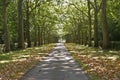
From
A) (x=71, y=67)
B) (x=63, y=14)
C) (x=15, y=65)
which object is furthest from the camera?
(x=63, y=14)

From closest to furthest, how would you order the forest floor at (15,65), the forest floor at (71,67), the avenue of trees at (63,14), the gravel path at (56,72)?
the gravel path at (56,72) < the forest floor at (71,67) < the forest floor at (15,65) < the avenue of trees at (63,14)

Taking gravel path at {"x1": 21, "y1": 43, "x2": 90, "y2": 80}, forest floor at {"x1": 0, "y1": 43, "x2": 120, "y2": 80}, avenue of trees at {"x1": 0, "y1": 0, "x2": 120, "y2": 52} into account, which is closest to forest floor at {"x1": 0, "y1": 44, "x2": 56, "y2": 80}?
forest floor at {"x1": 0, "y1": 43, "x2": 120, "y2": 80}

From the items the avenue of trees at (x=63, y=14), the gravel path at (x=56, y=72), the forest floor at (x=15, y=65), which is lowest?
the gravel path at (x=56, y=72)

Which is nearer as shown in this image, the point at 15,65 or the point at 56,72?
the point at 56,72

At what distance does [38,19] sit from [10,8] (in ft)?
45.6

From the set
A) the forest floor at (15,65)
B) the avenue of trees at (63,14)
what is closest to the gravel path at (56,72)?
the forest floor at (15,65)

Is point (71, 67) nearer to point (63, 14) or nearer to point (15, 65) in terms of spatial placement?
point (15, 65)

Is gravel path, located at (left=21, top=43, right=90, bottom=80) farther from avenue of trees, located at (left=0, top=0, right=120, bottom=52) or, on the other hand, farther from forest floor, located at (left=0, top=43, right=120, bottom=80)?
avenue of trees, located at (left=0, top=0, right=120, bottom=52)

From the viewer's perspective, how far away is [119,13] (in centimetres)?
5131

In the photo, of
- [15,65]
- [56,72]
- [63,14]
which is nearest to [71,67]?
[56,72]

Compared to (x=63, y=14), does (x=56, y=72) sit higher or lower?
lower

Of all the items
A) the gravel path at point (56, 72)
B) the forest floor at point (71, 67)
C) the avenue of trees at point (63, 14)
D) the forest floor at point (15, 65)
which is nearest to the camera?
the gravel path at point (56, 72)

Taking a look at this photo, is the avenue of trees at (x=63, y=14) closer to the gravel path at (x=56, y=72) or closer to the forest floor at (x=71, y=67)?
the forest floor at (x=71, y=67)

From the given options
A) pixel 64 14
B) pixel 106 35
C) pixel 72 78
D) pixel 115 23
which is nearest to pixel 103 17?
pixel 106 35
